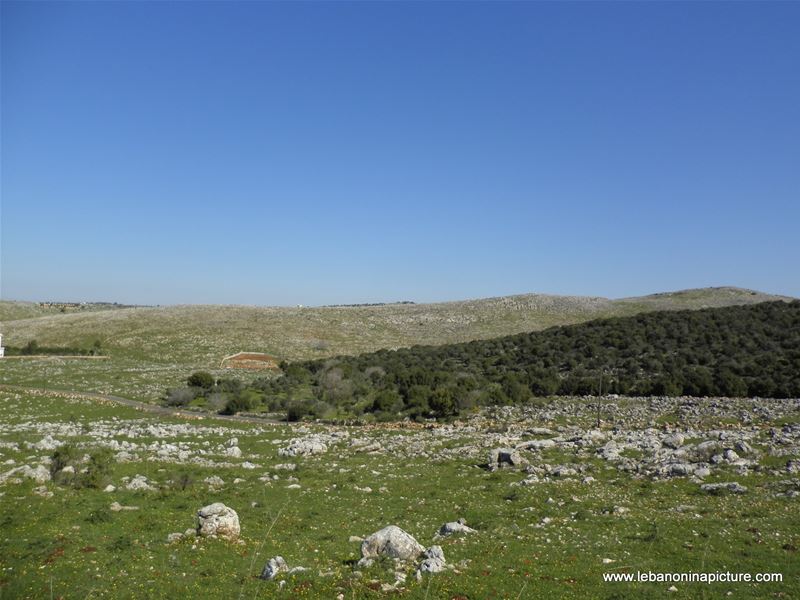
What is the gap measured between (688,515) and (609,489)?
3.88m

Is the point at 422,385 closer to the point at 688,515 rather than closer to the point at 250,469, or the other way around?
the point at 250,469

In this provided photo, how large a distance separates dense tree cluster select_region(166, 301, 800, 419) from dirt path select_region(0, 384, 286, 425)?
3798mm

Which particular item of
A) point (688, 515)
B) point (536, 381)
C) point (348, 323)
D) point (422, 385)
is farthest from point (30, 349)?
point (688, 515)

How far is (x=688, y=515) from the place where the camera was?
17531mm

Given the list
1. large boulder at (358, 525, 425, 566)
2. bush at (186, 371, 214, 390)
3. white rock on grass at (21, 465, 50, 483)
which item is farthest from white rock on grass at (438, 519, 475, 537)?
bush at (186, 371, 214, 390)

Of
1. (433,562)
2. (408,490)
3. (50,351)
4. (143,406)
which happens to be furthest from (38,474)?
(50,351)

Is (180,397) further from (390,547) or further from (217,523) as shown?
(390,547)

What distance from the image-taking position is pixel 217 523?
1553 centimetres

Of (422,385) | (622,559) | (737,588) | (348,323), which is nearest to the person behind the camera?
(737,588)

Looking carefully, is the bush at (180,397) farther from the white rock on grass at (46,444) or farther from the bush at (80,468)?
the bush at (80,468)

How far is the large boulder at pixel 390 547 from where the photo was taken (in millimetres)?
13352

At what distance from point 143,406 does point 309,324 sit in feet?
231

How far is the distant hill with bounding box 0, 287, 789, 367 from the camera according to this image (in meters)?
99.6

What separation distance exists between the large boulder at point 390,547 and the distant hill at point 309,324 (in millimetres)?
79075
